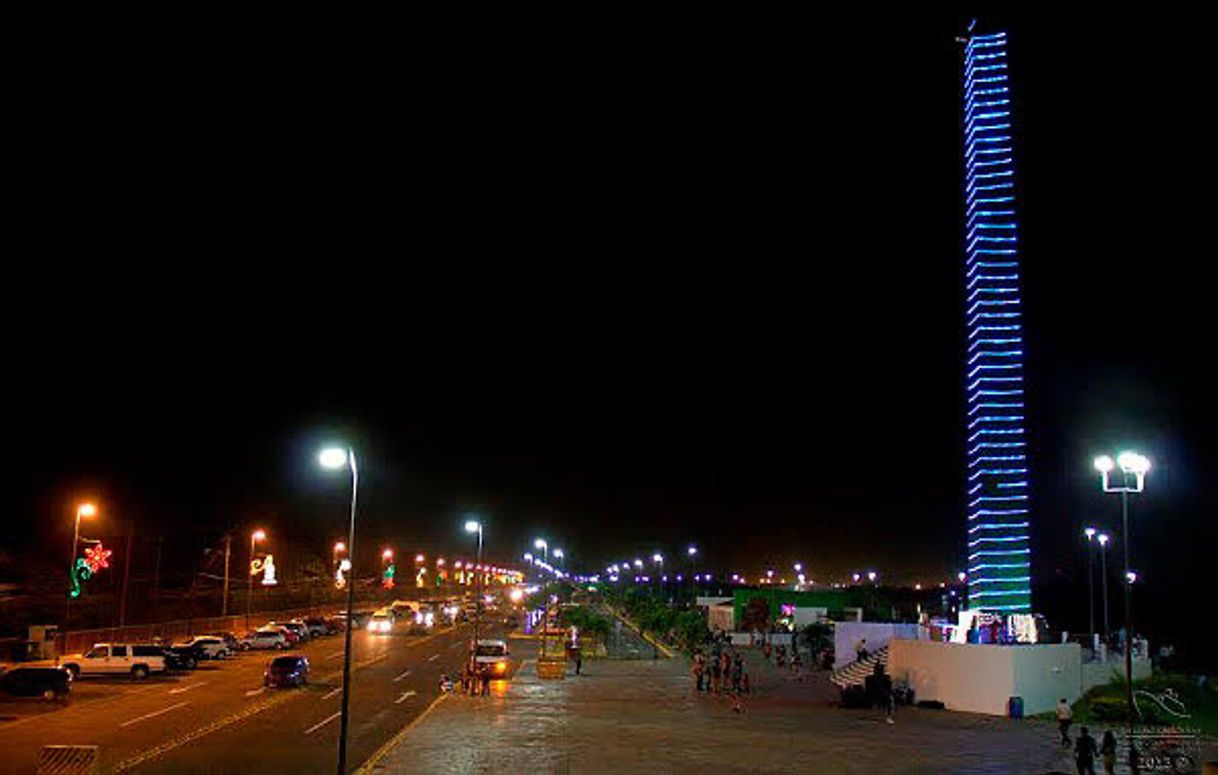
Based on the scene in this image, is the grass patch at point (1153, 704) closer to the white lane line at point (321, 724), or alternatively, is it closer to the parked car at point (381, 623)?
the white lane line at point (321, 724)

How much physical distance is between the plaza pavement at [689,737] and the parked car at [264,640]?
2547 cm

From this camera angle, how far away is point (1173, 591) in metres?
111

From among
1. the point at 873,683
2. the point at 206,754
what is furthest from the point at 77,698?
the point at 873,683

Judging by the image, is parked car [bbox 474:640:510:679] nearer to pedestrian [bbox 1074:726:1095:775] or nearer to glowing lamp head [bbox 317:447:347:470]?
glowing lamp head [bbox 317:447:347:470]

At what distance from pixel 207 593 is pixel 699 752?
247 feet

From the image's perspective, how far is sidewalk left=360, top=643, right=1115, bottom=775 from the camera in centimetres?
2688

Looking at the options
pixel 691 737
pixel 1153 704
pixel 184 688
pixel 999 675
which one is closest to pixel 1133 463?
pixel 691 737

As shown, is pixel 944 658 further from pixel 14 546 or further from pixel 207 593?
pixel 207 593

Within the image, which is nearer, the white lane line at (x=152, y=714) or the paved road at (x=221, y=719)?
the paved road at (x=221, y=719)

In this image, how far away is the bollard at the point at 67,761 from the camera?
65.9 ft

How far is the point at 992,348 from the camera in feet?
148

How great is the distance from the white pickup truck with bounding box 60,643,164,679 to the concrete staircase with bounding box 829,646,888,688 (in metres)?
28.7

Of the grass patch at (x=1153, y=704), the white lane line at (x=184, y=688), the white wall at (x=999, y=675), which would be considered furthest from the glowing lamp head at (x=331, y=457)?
the grass patch at (x=1153, y=704)

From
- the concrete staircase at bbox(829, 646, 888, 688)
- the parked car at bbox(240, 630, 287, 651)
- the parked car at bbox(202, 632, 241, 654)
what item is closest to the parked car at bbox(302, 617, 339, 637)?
the parked car at bbox(240, 630, 287, 651)
